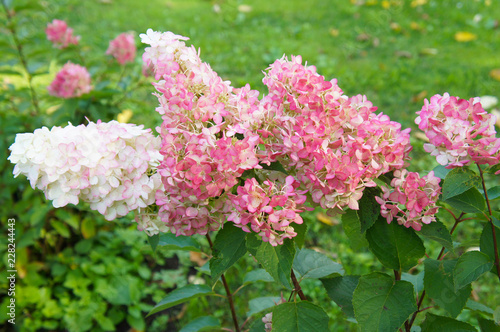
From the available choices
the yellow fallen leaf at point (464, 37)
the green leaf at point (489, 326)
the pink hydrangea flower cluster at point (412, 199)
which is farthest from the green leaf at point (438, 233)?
the yellow fallen leaf at point (464, 37)

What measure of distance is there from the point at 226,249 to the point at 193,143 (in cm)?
26

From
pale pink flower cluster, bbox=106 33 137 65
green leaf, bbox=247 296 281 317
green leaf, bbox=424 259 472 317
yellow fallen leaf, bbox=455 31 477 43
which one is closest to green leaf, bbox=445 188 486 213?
green leaf, bbox=424 259 472 317

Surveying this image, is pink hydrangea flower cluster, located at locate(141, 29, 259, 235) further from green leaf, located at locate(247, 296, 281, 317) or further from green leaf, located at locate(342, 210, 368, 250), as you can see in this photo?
green leaf, located at locate(247, 296, 281, 317)

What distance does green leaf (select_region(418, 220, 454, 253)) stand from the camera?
0.87m

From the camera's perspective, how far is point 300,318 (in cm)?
93

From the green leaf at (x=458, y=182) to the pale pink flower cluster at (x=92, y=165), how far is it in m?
0.62

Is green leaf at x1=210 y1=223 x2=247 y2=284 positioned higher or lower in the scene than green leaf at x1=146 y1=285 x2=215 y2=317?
higher

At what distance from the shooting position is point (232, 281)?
81.3 inches

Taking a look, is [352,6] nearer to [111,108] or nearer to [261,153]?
[111,108]

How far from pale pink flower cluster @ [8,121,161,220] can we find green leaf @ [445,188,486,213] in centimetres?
67

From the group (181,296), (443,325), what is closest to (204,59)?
(181,296)

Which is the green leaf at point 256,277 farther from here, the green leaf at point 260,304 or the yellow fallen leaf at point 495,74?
the yellow fallen leaf at point 495,74

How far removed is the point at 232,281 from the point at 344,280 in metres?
1.06

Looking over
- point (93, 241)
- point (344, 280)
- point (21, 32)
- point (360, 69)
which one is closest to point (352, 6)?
point (360, 69)
